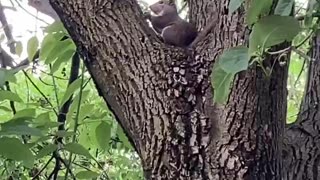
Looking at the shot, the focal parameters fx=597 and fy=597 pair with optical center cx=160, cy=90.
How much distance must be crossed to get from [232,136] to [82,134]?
60 centimetres

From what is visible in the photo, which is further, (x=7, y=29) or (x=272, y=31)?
(x=7, y=29)

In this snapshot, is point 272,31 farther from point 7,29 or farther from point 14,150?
point 7,29

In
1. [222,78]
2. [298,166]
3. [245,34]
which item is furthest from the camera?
[298,166]

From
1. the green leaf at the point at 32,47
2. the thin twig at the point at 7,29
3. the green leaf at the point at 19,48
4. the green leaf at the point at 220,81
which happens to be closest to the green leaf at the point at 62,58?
the green leaf at the point at 32,47

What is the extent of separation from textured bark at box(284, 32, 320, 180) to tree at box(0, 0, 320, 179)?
136 millimetres

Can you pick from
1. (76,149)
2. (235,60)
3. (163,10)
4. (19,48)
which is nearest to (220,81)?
(235,60)

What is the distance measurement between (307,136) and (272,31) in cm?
79

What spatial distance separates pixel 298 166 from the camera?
1245 mm

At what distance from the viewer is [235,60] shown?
1.90ft

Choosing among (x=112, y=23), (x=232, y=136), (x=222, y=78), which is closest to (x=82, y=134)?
(x=112, y=23)

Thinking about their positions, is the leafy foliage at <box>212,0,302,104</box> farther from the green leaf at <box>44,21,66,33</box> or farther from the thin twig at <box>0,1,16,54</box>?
the thin twig at <box>0,1,16,54</box>

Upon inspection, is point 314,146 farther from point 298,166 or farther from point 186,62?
point 186,62

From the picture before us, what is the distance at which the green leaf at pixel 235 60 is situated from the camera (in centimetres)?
57

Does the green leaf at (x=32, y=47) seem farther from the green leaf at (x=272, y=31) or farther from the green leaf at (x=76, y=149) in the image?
the green leaf at (x=272, y=31)
